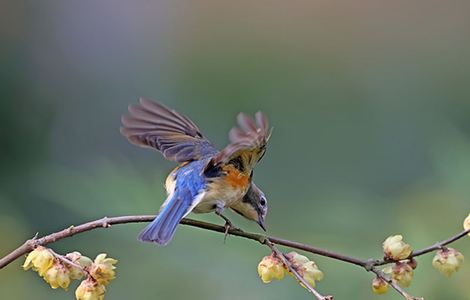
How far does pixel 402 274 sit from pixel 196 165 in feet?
1.89

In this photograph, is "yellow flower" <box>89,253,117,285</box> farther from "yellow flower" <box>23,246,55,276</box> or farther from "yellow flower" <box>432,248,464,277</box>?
"yellow flower" <box>432,248,464,277</box>

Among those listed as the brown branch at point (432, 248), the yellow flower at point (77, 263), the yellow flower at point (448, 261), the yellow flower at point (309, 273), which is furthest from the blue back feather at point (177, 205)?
the yellow flower at point (448, 261)

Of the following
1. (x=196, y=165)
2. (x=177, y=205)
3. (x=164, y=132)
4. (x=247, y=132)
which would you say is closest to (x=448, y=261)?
(x=247, y=132)

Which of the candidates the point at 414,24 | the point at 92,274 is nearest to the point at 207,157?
the point at 92,274

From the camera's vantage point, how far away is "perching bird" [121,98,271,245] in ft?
4.73

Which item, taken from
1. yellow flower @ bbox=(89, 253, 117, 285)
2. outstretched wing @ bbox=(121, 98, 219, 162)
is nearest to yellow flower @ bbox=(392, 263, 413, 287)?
yellow flower @ bbox=(89, 253, 117, 285)

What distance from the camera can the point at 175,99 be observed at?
4.45m

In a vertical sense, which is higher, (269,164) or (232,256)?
(269,164)

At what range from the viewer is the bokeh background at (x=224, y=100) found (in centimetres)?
293

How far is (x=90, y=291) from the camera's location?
1.34m

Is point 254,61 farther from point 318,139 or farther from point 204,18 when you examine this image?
point 318,139

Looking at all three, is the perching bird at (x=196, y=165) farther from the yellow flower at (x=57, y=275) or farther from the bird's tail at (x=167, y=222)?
the yellow flower at (x=57, y=275)

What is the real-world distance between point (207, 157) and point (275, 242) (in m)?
0.58

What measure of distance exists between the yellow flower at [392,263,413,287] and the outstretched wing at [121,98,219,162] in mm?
586
